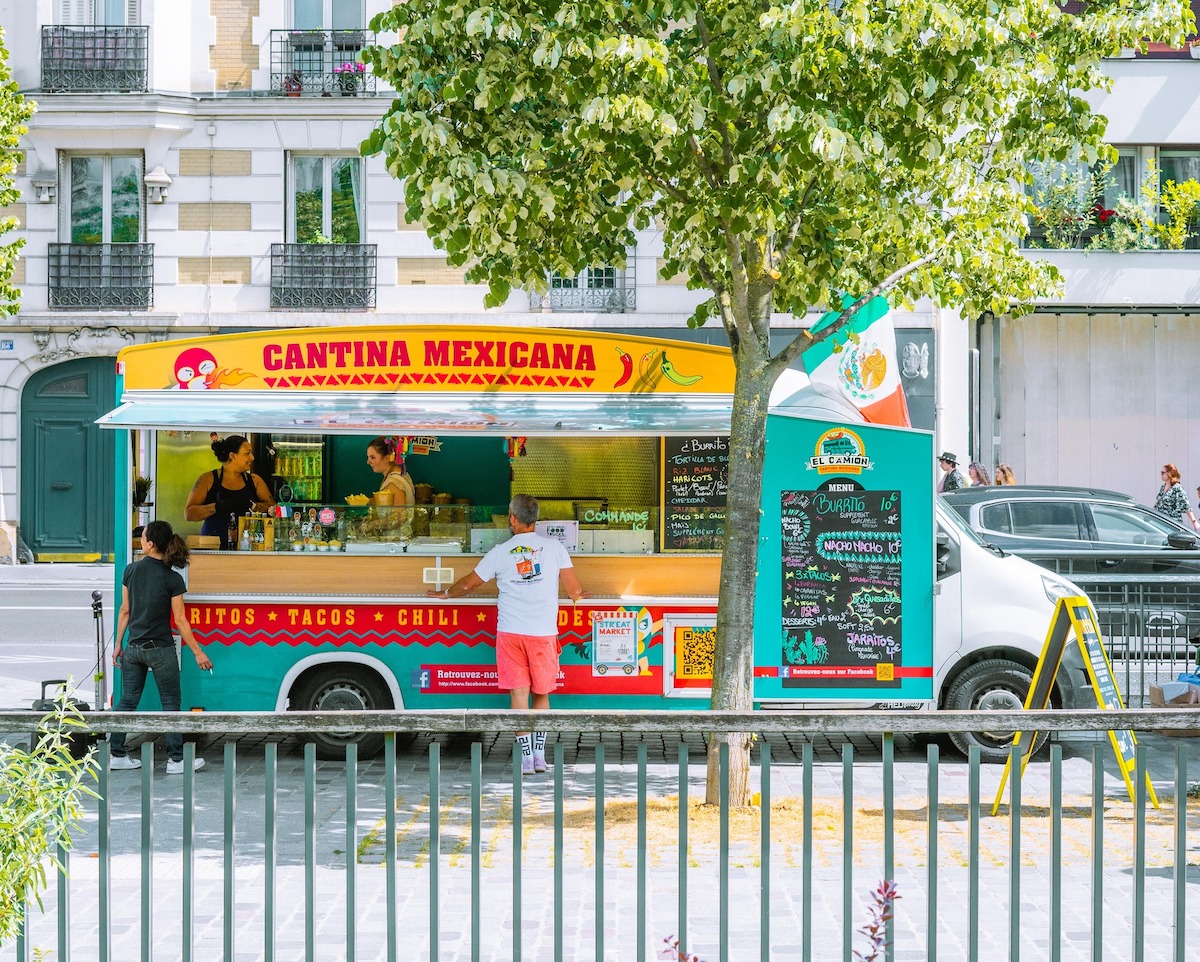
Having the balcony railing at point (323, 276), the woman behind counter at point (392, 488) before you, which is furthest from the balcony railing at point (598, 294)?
the woman behind counter at point (392, 488)

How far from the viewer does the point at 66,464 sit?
73.8 ft

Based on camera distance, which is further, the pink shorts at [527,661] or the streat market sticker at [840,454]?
the streat market sticker at [840,454]

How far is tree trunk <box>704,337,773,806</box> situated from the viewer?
8.02m

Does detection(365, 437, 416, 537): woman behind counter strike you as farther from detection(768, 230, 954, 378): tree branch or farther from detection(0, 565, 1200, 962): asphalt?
detection(768, 230, 954, 378): tree branch

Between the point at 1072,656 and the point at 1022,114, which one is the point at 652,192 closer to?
the point at 1022,114

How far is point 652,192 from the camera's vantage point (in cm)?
840

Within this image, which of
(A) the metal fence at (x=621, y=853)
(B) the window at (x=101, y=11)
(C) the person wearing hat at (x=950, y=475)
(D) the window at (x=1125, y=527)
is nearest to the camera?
(A) the metal fence at (x=621, y=853)

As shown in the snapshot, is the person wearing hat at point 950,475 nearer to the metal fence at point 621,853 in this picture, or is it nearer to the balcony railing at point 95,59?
the metal fence at point 621,853

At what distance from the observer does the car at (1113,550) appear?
10633mm

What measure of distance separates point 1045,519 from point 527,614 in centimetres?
701

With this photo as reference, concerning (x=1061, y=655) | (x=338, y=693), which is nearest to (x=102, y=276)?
(x=338, y=693)

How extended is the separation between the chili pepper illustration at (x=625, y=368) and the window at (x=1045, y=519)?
237 inches

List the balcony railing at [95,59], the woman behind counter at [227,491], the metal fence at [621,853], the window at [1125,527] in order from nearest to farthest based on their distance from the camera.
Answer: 1. the metal fence at [621,853]
2. the woman behind counter at [227,491]
3. the window at [1125,527]
4. the balcony railing at [95,59]

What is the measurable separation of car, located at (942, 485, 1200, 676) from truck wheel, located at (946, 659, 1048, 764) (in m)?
1.62
